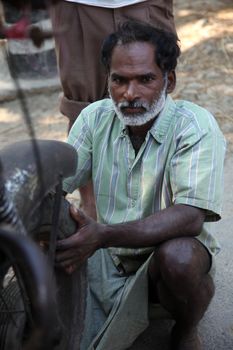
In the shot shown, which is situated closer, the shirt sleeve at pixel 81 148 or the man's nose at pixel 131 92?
the man's nose at pixel 131 92

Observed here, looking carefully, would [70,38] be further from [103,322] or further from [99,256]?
[103,322]

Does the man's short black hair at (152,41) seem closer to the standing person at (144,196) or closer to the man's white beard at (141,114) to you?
the standing person at (144,196)

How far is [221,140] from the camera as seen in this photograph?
231 centimetres

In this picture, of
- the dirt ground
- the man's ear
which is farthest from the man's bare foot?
the dirt ground

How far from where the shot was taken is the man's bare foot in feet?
7.86

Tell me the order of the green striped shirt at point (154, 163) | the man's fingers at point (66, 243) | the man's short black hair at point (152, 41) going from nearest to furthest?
1. the man's fingers at point (66, 243)
2. the green striped shirt at point (154, 163)
3. the man's short black hair at point (152, 41)

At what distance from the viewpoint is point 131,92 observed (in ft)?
7.51

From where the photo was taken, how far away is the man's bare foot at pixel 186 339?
7.86 ft

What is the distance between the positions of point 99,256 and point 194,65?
343 centimetres

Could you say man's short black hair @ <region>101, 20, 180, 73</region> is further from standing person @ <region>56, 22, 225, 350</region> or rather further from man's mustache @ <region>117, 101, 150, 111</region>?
man's mustache @ <region>117, 101, 150, 111</region>

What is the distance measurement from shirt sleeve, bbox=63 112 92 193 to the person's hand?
41 centimetres

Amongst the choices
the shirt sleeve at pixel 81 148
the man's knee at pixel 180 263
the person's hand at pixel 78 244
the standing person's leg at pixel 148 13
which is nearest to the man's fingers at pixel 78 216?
the person's hand at pixel 78 244

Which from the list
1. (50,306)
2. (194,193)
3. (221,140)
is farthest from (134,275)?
(50,306)

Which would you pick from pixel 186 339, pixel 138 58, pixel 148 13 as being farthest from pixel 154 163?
pixel 148 13
